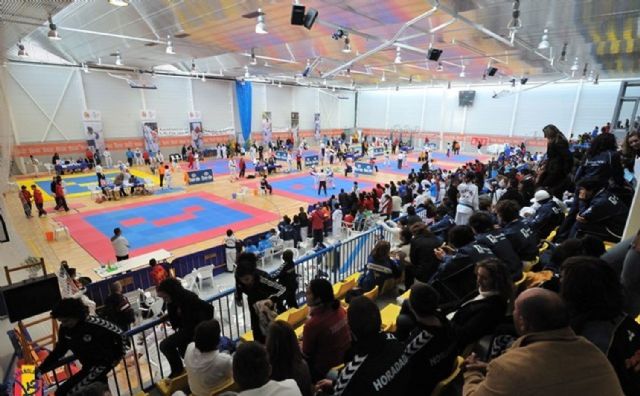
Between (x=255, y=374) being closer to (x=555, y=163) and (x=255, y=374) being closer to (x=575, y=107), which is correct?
(x=555, y=163)

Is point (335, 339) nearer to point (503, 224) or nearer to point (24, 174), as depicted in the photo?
point (503, 224)

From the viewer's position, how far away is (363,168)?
24172 millimetres

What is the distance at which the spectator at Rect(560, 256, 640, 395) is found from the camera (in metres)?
1.92

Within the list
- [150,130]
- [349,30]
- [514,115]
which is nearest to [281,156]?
[150,130]

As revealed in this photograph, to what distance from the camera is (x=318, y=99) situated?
42000mm

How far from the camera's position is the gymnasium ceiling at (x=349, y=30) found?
30.2ft

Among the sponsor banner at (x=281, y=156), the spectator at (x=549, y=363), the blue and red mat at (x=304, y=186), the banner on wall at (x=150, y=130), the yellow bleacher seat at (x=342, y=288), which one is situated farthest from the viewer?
the sponsor banner at (x=281, y=156)

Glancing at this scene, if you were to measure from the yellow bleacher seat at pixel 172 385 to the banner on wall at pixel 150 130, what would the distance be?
1065 inches

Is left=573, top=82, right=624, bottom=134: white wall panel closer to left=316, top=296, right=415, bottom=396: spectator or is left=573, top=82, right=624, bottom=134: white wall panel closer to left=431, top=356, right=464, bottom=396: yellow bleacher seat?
left=431, top=356, right=464, bottom=396: yellow bleacher seat

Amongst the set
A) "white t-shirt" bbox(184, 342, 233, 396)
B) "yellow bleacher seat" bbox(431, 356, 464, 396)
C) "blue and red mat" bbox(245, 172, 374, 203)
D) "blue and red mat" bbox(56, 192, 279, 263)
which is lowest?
"blue and red mat" bbox(56, 192, 279, 263)

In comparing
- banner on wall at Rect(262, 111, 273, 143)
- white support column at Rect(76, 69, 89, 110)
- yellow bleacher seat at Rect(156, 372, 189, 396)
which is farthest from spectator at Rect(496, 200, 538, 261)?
banner on wall at Rect(262, 111, 273, 143)

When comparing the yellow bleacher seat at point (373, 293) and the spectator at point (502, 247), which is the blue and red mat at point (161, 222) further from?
the spectator at point (502, 247)

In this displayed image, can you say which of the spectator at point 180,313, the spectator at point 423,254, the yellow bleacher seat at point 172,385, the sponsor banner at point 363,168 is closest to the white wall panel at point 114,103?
the sponsor banner at point 363,168

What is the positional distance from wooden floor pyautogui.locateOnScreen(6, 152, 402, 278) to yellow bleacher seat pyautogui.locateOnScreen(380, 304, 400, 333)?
8.55 meters
